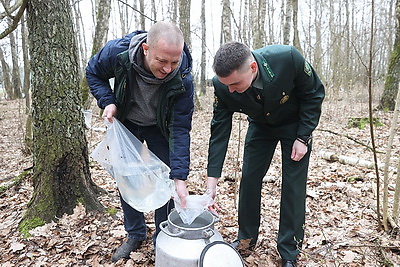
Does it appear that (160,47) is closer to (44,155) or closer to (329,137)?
(44,155)

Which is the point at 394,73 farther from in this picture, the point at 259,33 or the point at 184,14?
the point at 184,14

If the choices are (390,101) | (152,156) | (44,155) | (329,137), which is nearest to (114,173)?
(152,156)

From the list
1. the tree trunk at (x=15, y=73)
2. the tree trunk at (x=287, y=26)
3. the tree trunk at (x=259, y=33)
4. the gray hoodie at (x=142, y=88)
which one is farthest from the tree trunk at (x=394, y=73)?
the tree trunk at (x=15, y=73)

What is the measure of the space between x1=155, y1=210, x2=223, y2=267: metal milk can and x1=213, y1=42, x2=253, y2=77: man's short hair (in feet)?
Answer: 3.19

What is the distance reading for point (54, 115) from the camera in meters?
2.90

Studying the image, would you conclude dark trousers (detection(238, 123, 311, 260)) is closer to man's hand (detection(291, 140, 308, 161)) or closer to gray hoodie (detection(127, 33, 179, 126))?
man's hand (detection(291, 140, 308, 161))

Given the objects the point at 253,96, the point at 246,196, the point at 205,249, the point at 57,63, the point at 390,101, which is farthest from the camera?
the point at 390,101

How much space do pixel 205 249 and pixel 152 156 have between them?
93cm

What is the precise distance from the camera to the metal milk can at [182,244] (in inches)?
74.9

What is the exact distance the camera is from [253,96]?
2.21 metres

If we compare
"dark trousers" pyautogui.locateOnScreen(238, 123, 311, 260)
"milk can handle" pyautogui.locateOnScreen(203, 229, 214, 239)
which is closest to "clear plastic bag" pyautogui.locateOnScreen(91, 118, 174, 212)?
"milk can handle" pyautogui.locateOnScreen(203, 229, 214, 239)

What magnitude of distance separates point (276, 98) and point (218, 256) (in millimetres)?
1128

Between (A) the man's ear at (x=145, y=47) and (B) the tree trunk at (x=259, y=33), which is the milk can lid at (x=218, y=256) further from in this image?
(B) the tree trunk at (x=259, y=33)

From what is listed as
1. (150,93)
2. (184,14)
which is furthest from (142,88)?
(184,14)
